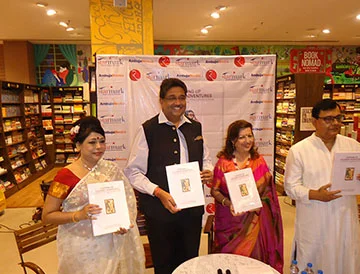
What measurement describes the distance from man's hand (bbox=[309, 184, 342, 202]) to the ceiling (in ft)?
13.0

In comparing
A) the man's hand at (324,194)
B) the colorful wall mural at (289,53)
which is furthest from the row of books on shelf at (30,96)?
the man's hand at (324,194)

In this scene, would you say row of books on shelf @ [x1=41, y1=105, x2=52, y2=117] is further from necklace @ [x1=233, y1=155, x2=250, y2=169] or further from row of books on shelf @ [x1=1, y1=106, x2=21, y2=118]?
necklace @ [x1=233, y1=155, x2=250, y2=169]

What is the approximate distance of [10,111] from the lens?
6312mm

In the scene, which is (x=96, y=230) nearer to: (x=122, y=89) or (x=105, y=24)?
(x=122, y=89)

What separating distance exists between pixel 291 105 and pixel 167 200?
469cm

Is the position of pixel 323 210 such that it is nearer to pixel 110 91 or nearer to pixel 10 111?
pixel 110 91

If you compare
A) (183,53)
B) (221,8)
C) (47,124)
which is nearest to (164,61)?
(221,8)

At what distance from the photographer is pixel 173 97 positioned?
1.87m

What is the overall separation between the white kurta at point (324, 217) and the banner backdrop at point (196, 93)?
1.28 m

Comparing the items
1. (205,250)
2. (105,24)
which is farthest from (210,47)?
(205,250)

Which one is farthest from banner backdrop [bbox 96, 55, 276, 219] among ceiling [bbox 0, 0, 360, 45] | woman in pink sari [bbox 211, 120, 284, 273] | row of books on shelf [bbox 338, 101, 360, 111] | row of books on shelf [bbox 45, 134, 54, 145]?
row of books on shelf [bbox 338, 101, 360, 111]

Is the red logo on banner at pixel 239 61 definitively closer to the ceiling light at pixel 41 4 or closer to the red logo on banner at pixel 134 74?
the red logo on banner at pixel 134 74

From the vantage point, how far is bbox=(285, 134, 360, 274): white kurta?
202cm

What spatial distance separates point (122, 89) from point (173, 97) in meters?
1.45
